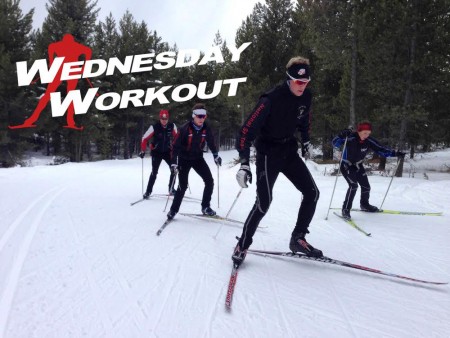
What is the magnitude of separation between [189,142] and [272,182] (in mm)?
2745

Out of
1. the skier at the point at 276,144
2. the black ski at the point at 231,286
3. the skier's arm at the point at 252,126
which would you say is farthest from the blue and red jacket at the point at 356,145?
the black ski at the point at 231,286

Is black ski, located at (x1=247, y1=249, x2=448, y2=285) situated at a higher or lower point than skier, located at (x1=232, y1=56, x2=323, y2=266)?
lower

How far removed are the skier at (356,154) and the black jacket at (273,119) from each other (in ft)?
10.6

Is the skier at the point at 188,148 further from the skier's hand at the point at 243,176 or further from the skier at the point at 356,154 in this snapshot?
the skier at the point at 356,154

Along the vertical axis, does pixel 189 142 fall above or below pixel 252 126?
below

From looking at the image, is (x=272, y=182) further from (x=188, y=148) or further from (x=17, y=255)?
(x=17, y=255)

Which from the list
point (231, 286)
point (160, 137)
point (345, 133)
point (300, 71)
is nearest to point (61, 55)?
point (160, 137)

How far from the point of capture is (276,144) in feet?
13.1

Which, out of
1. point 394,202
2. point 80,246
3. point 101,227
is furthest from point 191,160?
point 394,202

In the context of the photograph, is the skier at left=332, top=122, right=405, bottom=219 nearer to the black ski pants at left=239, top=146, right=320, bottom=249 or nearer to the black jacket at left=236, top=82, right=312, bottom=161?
the black ski pants at left=239, top=146, right=320, bottom=249

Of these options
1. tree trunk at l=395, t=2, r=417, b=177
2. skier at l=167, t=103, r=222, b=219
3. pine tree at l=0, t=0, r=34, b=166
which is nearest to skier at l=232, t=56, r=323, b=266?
skier at l=167, t=103, r=222, b=219

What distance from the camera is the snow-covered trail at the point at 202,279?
2775mm

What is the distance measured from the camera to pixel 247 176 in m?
3.82

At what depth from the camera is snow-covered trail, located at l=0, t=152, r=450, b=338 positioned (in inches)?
109
